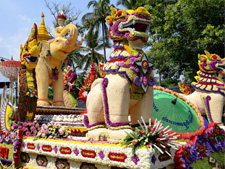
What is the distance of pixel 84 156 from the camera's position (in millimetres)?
3695

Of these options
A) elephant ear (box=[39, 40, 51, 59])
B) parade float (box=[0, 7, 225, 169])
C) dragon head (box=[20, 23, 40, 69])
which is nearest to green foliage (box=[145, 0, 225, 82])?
elephant ear (box=[39, 40, 51, 59])

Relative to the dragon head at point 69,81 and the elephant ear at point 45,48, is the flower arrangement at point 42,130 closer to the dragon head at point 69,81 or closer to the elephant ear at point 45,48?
the elephant ear at point 45,48

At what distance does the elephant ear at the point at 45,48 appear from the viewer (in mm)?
7738

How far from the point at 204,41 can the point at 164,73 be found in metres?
4.98

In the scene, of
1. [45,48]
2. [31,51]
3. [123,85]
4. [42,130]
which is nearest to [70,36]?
[45,48]

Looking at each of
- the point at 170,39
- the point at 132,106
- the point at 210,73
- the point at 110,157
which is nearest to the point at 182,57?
the point at 170,39

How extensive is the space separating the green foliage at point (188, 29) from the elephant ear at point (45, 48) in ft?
23.8

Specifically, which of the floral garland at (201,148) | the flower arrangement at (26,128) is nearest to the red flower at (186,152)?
the floral garland at (201,148)

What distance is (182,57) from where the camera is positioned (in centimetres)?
1374

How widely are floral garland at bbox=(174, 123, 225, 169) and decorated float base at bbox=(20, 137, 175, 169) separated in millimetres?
149

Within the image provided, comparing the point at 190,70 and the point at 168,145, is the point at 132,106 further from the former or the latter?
the point at 190,70

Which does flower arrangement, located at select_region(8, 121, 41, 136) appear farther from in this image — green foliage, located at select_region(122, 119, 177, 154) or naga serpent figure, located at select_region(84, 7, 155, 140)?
green foliage, located at select_region(122, 119, 177, 154)

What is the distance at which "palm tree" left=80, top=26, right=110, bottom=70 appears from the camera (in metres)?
22.5

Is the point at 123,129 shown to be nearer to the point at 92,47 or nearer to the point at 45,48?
the point at 45,48
